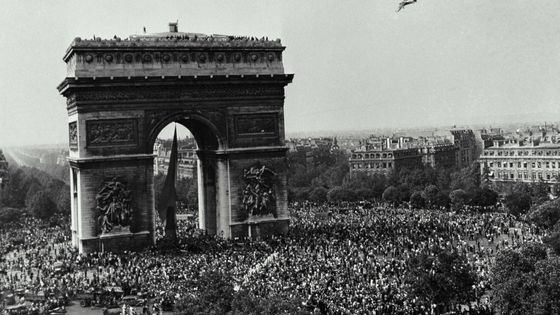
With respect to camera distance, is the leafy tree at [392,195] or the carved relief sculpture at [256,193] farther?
the leafy tree at [392,195]

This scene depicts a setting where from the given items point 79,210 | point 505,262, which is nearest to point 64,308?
point 79,210

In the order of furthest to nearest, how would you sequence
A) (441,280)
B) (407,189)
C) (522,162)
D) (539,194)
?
(522,162) < (407,189) < (539,194) < (441,280)

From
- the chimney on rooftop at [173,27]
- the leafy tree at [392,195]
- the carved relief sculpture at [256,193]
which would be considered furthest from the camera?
the leafy tree at [392,195]

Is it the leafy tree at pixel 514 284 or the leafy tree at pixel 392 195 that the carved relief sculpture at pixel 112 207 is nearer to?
the leafy tree at pixel 514 284

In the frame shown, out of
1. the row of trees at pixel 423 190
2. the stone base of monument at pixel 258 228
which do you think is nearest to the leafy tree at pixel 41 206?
the row of trees at pixel 423 190

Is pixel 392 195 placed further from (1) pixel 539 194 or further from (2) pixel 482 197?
(1) pixel 539 194

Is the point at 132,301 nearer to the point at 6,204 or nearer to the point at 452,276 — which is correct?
the point at 452,276

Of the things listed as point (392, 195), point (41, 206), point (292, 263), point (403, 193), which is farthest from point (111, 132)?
point (403, 193)
